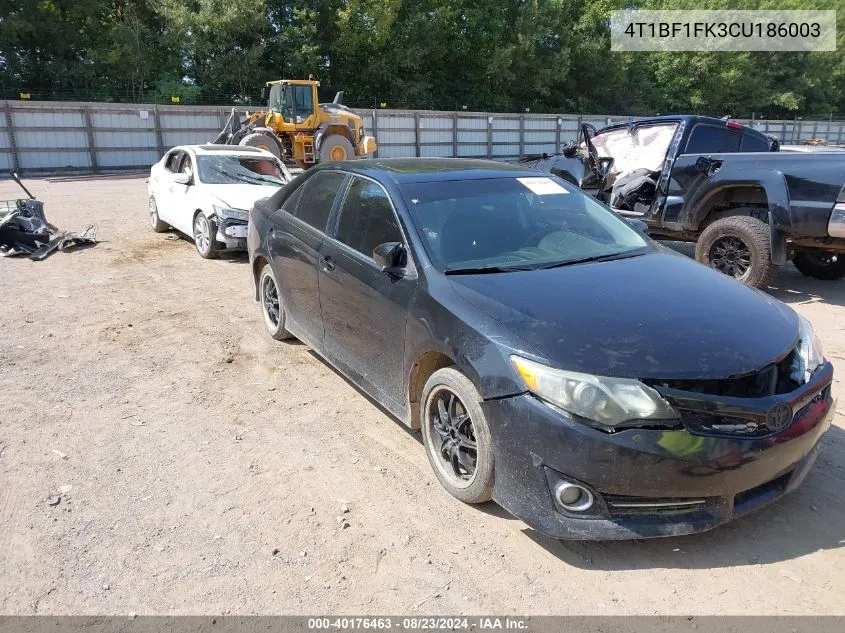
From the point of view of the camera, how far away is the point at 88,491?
11.1ft

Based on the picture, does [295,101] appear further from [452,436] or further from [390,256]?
[452,436]

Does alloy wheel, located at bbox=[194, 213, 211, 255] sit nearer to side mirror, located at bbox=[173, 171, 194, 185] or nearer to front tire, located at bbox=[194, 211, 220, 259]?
front tire, located at bbox=[194, 211, 220, 259]

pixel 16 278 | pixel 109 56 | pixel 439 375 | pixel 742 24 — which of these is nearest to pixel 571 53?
pixel 742 24

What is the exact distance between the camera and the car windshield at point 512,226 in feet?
11.9

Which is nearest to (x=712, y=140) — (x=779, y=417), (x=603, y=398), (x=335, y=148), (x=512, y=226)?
(x=512, y=226)

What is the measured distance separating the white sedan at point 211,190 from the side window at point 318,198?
376 cm

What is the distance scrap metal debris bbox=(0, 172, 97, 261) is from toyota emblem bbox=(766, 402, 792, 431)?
9.13 m

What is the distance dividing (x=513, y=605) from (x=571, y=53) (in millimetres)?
44365

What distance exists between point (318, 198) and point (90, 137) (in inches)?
933

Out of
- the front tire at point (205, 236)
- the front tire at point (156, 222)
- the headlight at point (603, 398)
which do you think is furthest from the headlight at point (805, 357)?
the front tire at point (156, 222)

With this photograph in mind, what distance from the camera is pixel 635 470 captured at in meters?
2.56

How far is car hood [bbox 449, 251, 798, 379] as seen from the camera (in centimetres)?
269

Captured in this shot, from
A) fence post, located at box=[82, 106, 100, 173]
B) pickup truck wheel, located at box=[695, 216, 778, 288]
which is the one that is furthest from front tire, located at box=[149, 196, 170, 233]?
fence post, located at box=[82, 106, 100, 173]

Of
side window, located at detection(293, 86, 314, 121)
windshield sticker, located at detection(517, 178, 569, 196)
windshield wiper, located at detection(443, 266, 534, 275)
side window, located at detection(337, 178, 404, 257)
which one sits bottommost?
windshield wiper, located at detection(443, 266, 534, 275)
